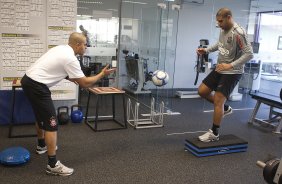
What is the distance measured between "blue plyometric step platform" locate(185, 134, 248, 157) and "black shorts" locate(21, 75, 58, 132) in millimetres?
1646

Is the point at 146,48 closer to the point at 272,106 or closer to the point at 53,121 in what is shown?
the point at 272,106

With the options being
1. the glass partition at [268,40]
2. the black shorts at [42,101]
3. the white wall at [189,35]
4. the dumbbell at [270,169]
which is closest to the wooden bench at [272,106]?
the glass partition at [268,40]

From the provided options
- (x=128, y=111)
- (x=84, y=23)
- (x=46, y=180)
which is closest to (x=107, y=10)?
(x=84, y=23)

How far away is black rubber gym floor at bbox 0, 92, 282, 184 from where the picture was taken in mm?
2807

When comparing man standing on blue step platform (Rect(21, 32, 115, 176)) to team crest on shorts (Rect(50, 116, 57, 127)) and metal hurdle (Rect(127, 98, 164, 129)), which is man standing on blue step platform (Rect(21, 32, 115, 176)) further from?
metal hurdle (Rect(127, 98, 164, 129))

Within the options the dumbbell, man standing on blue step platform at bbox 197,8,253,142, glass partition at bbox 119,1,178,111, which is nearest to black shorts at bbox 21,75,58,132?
man standing on blue step platform at bbox 197,8,253,142

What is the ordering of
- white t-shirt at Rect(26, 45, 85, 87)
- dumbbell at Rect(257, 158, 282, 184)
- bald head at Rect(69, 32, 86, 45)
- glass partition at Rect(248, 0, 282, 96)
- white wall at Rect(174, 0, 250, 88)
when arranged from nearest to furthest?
dumbbell at Rect(257, 158, 282, 184), white t-shirt at Rect(26, 45, 85, 87), bald head at Rect(69, 32, 86, 45), glass partition at Rect(248, 0, 282, 96), white wall at Rect(174, 0, 250, 88)

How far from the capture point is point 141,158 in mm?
3295

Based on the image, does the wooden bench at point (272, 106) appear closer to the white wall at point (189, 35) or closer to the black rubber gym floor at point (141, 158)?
the black rubber gym floor at point (141, 158)

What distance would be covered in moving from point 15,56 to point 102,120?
1625 millimetres

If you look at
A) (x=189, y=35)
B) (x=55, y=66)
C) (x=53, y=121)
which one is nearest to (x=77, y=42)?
(x=55, y=66)

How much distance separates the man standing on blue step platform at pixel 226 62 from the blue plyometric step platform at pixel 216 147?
98 millimetres

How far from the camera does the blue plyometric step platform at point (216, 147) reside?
3406 millimetres

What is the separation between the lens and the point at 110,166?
3.04 m
